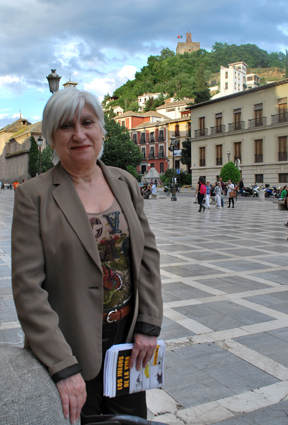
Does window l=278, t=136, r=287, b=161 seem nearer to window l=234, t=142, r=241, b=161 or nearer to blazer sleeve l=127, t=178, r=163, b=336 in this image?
window l=234, t=142, r=241, b=161

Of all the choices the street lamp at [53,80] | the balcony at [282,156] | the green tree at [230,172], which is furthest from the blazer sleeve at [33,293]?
the balcony at [282,156]

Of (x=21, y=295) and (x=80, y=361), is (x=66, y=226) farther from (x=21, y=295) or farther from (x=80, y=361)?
(x=80, y=361)

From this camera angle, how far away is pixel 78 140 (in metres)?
1.56

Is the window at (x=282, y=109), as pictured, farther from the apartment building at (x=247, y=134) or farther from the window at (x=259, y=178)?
the window at (x=259, y=178)

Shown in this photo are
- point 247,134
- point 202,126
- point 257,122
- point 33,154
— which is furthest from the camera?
point 33,154

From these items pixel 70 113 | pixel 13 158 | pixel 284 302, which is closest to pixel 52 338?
pixel 70 113

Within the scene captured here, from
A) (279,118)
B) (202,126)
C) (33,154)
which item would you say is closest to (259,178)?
(279,118)

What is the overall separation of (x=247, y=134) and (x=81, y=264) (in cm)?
3898

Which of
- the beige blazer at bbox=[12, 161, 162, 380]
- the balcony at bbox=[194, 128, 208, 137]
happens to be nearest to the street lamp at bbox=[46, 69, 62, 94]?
the beige blazer at bbox=[12, 161, 162, 380]

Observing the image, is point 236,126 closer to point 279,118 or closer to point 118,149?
point 279,118

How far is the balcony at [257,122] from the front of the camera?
3657 centimetres

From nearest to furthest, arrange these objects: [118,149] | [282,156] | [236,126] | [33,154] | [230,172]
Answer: [230,172] < [282,156] < [236,126] < [118,149] < [33,154]

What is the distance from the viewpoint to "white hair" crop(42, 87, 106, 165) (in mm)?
1524


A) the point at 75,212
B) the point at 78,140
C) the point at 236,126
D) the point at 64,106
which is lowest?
the point at 75,212
